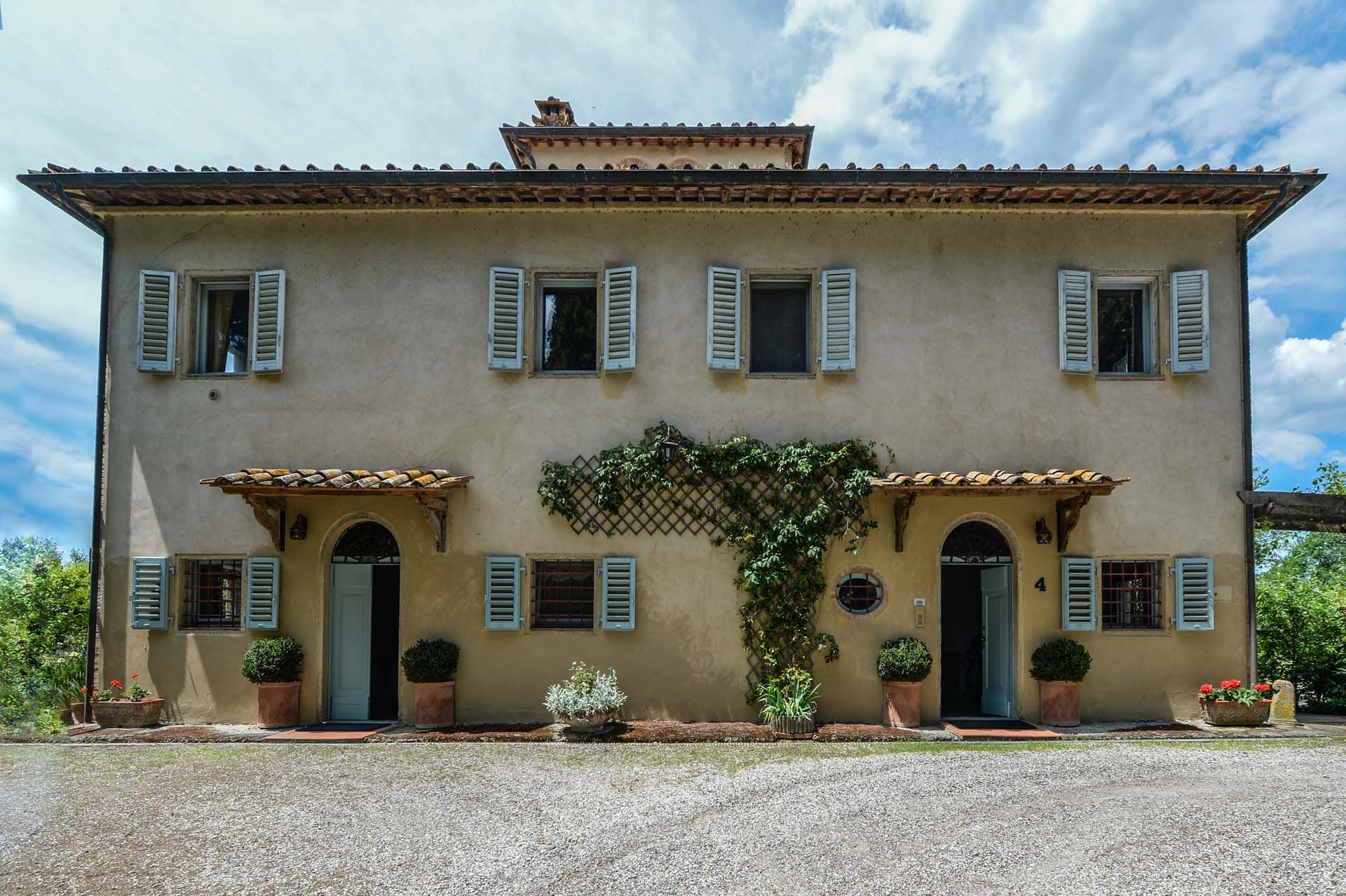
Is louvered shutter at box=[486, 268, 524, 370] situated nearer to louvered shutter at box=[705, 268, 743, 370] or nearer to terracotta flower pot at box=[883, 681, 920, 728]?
louvered shutter at box=[705, 268, 743, 370]

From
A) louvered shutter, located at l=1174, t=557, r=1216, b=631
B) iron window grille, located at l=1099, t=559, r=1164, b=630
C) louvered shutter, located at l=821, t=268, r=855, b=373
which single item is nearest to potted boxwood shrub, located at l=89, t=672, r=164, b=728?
louvered shutter, located at l=821, t=268, r=855, b=373

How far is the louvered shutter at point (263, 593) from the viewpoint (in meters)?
10.3

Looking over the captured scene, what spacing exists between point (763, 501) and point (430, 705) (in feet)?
15.6

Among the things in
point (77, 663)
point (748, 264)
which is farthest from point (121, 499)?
point (748, 264)

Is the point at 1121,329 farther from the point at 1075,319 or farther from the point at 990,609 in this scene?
the point at 990,609

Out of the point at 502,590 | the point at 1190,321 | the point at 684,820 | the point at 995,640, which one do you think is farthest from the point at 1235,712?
the point at 502,590

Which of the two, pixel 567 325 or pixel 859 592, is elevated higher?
pixel 567 325

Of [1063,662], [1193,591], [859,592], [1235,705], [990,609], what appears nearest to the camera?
[1235,705]

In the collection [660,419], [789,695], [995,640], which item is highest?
[660,419]

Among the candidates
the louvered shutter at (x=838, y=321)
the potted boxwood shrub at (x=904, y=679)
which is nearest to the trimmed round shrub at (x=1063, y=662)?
the potted boxwood shrub at (x=904, y=679)

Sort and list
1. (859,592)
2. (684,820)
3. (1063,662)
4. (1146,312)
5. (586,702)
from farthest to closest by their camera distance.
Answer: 1. (1146,312)
2. (859,592)
3. (1063,662)
4. (586,702)
5. (684,820)

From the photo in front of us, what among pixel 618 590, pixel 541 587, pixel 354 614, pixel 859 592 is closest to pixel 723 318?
pixel 618 590

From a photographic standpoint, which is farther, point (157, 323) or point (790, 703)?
point (157, 323)

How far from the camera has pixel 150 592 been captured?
34.3 ft
